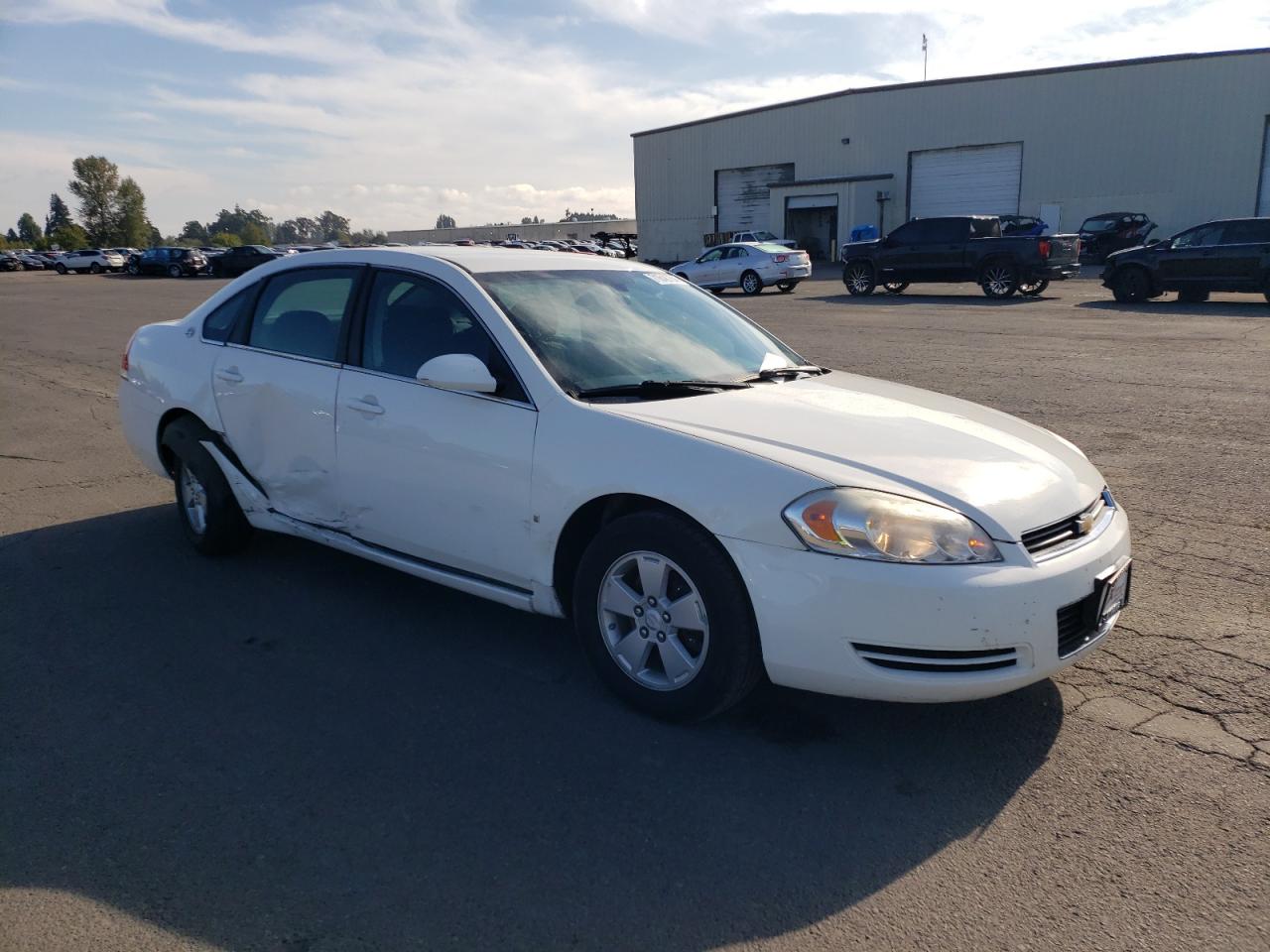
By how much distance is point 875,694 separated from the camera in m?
3.09

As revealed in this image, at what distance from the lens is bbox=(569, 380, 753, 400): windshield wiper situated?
12.4 feet

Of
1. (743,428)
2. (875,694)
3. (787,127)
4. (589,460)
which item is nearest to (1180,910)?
(875,694)

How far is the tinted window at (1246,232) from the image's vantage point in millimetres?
18266

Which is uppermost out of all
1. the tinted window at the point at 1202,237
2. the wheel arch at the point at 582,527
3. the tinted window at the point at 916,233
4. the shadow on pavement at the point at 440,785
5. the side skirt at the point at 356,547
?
the tinted window at the point at 916,233

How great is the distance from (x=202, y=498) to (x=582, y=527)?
2.59 m

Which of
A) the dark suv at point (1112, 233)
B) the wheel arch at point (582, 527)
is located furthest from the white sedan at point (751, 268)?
the wheel arch at point (582, 527)

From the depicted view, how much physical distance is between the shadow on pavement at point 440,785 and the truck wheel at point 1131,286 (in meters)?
19.1

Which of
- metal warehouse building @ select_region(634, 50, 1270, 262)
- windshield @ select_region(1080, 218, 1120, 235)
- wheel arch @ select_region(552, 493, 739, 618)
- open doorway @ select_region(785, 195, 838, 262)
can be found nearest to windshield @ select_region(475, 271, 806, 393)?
wheel arch @ select_region(552, 493, 739, 618)

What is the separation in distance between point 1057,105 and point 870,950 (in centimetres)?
4489

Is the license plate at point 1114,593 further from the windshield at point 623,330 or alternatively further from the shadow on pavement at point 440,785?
the windshield at point 623,330

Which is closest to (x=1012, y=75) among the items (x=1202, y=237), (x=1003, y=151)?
(x=1003, y=151)

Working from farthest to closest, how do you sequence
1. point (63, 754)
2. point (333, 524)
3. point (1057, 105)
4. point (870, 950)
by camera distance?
point (1057, 105)
point (333, 524)
point (63, 754)
point (870, 950)

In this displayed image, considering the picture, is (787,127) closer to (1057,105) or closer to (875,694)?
(1057,105)

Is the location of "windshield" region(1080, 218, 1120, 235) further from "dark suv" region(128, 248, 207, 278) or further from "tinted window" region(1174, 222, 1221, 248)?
"dark suv" region(128, 248, 207, 278)
